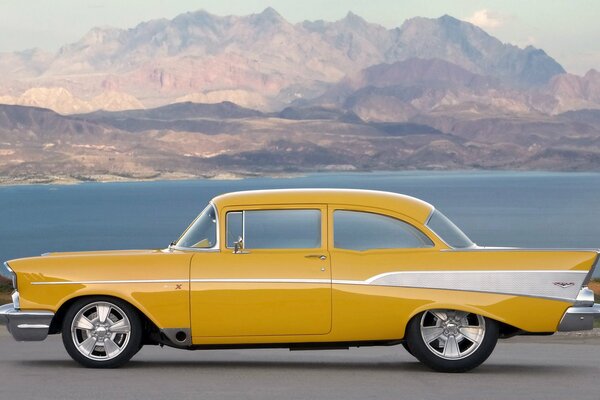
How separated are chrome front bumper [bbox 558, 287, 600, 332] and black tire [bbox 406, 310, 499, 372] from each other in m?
0.59

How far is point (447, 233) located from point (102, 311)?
9.95 ft

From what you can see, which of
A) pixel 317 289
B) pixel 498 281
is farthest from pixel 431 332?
pixel 317 289

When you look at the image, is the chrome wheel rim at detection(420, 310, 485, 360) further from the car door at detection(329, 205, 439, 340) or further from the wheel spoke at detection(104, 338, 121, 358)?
the wheel spoke at detection(104, 338, 121, 358)

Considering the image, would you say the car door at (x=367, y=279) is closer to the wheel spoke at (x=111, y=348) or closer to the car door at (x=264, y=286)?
the car door at (x=264, y=286)

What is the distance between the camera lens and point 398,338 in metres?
10.9

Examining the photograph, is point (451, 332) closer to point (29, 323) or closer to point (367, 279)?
point (367, 279)

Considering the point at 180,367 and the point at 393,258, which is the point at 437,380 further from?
the point at 180,367

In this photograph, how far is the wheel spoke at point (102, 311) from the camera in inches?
431

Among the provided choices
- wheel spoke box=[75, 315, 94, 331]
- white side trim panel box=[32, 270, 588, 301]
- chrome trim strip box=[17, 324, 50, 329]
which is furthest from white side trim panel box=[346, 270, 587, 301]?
chrome trim strip box=[17, 324, 50, 329]

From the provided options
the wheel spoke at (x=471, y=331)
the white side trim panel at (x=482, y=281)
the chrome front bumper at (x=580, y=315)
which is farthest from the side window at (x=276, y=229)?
the chrome front bumper at (x=580, y=315)

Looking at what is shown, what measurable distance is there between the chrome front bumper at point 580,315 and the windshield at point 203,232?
3.06 meters

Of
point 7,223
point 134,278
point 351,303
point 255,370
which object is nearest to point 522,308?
point 351,303

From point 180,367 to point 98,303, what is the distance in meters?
0.93

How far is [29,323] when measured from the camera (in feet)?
36.3
